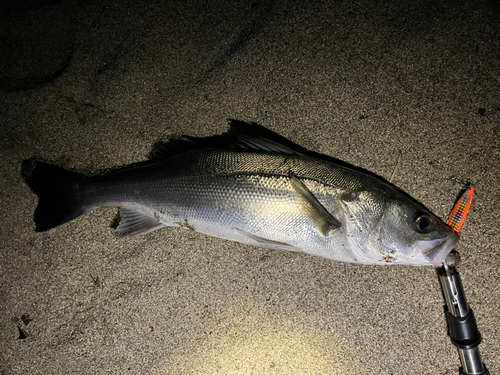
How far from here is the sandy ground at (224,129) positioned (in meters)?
2.16

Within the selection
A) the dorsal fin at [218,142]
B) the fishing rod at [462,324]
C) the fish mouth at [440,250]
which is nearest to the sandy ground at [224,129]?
the dorsal fin at [218,142]

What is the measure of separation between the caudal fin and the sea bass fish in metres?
0.19

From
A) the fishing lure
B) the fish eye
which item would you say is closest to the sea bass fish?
the fish eye

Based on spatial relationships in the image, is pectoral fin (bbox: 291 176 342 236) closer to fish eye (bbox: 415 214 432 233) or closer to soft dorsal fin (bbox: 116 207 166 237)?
fish eye (bbox: 415 214 432 233)

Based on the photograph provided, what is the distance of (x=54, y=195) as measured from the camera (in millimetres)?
2219

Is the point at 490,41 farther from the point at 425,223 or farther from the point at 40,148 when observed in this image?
the point at 40,148

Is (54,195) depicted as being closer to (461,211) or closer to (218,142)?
(218,142)

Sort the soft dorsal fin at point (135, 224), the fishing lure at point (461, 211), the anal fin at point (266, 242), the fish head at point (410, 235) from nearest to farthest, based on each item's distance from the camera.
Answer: the fish head at point (410, 235) < the anal fin at point (266, 242) < the fishing lure at point (461, 211) < the soft dorsal fin at point (135, 224)

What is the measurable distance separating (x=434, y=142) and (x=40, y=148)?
2.91m

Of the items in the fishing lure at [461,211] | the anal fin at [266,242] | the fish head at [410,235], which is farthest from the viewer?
the fishing lure at [461,211]

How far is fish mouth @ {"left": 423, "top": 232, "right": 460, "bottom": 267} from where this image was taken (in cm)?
179

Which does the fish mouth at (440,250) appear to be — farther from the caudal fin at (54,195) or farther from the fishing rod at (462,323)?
the caudal fin at (54,195)

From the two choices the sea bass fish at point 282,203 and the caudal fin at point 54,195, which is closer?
the sea bass fish at point 282,203

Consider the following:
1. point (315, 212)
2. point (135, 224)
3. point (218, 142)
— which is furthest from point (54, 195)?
point (315, 212)
